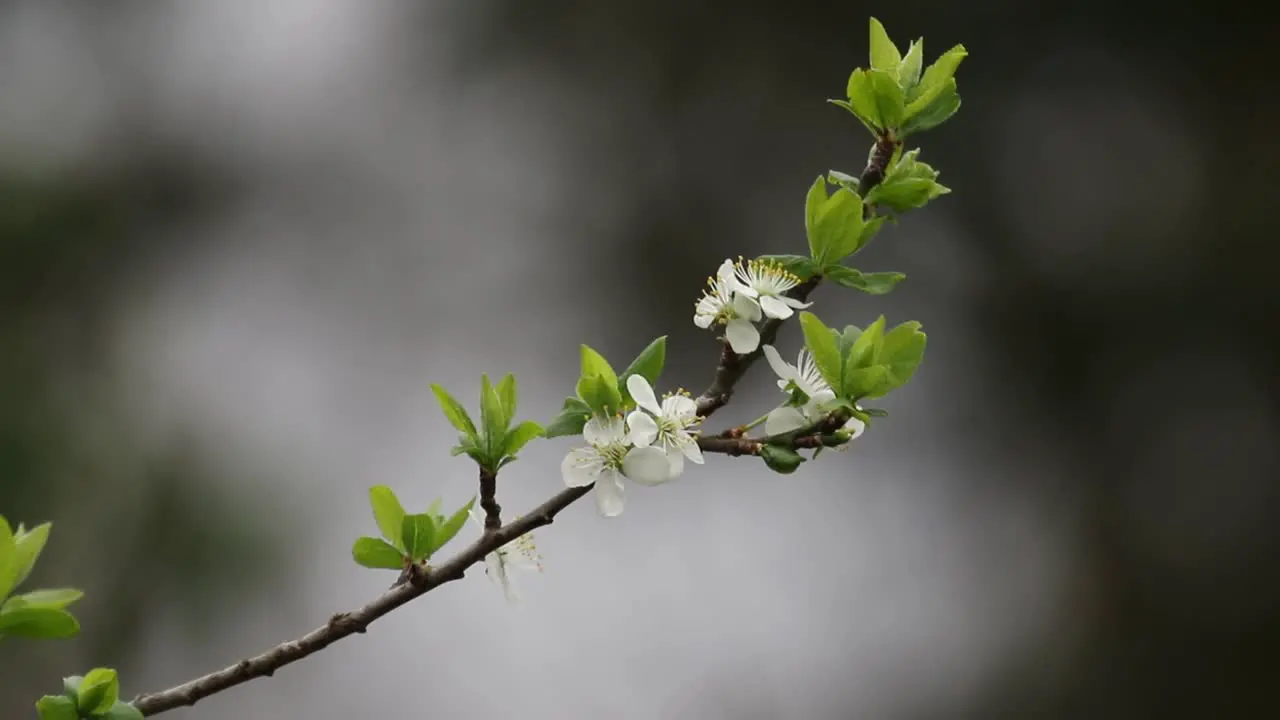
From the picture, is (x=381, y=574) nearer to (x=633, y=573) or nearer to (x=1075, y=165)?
(x=633, y=573)

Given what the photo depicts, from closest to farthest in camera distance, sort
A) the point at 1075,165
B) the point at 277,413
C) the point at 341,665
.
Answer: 1. the point at 341,665
2. the point at 277,413
3. the point at 1075,165

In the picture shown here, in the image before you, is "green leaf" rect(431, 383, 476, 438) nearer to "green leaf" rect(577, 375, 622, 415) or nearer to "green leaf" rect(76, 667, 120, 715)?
"green leaf" rect(577, 375, 622, 415)

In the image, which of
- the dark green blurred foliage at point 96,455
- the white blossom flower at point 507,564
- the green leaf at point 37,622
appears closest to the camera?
the green leaf at point 37,622

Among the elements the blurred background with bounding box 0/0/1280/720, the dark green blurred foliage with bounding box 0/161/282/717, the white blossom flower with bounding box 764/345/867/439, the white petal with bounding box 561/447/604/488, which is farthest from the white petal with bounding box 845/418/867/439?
the dark green blurred foliage with bounding box 0/161/282/717

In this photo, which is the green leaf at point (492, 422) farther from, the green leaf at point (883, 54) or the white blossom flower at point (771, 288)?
the green leaf at point (883, 54)

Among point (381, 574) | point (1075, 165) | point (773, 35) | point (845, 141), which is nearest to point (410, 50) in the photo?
point (773, 35)

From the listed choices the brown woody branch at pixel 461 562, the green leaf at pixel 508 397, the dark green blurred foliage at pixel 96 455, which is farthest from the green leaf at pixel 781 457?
the dark green blurred foliage at pixel 96 455

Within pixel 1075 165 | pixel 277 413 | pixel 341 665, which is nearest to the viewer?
pixel 341 665
